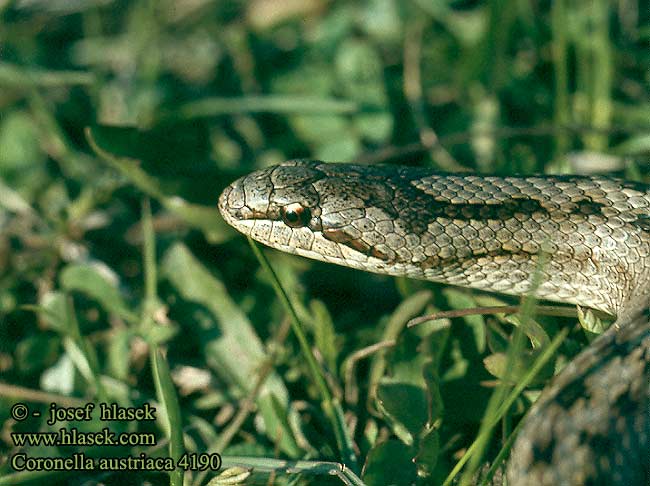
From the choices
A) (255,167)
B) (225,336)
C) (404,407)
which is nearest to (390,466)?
(404,407)

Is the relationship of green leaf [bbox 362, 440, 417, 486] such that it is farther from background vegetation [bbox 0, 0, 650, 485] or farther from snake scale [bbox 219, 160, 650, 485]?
snake scale [bbox 219, 160, 650, 485]

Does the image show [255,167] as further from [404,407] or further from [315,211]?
[404,407]

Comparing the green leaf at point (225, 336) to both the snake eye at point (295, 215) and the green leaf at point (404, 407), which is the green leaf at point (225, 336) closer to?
the green leaf at point (404, 407)

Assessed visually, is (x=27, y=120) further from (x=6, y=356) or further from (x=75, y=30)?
(x=6, y=356)

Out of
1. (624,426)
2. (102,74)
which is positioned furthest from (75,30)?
(624,426)

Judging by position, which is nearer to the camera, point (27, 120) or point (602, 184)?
point (602, 184)

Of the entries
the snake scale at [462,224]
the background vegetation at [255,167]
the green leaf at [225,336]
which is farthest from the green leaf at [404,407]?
the snake scale at [462,224]
